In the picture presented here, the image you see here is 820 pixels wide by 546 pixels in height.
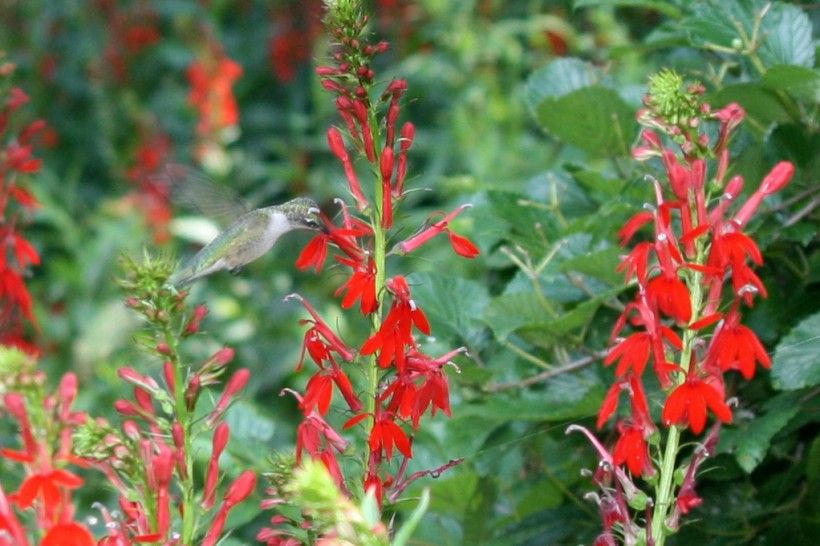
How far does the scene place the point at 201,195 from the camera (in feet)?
7.72

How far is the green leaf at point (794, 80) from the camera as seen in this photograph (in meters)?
2.21

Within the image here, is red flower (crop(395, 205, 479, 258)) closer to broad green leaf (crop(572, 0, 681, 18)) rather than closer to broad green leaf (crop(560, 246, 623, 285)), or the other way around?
broad green leaf (crop(560, 246, 623, 285))

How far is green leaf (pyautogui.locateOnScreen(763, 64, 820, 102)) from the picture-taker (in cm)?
221

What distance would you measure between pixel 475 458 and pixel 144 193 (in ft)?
11.7

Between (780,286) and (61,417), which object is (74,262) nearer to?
(780,286)

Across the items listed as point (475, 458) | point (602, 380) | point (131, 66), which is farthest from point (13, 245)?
point (131, 66)

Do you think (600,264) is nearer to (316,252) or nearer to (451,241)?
(451,241)

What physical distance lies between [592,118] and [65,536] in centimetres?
148

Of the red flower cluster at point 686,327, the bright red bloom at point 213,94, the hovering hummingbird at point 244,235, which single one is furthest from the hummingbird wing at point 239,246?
the bright red bloom at point 213,94

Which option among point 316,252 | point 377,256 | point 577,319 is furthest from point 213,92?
point 377,256

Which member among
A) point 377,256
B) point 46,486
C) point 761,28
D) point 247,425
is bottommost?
point 247,425

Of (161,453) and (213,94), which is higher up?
(161,453)

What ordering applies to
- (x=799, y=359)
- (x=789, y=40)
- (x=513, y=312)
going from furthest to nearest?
(x=789, y=40) → (x=513, y=312) → (x=799, y=359)

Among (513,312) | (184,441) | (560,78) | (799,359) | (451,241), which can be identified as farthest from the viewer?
(560,78)
